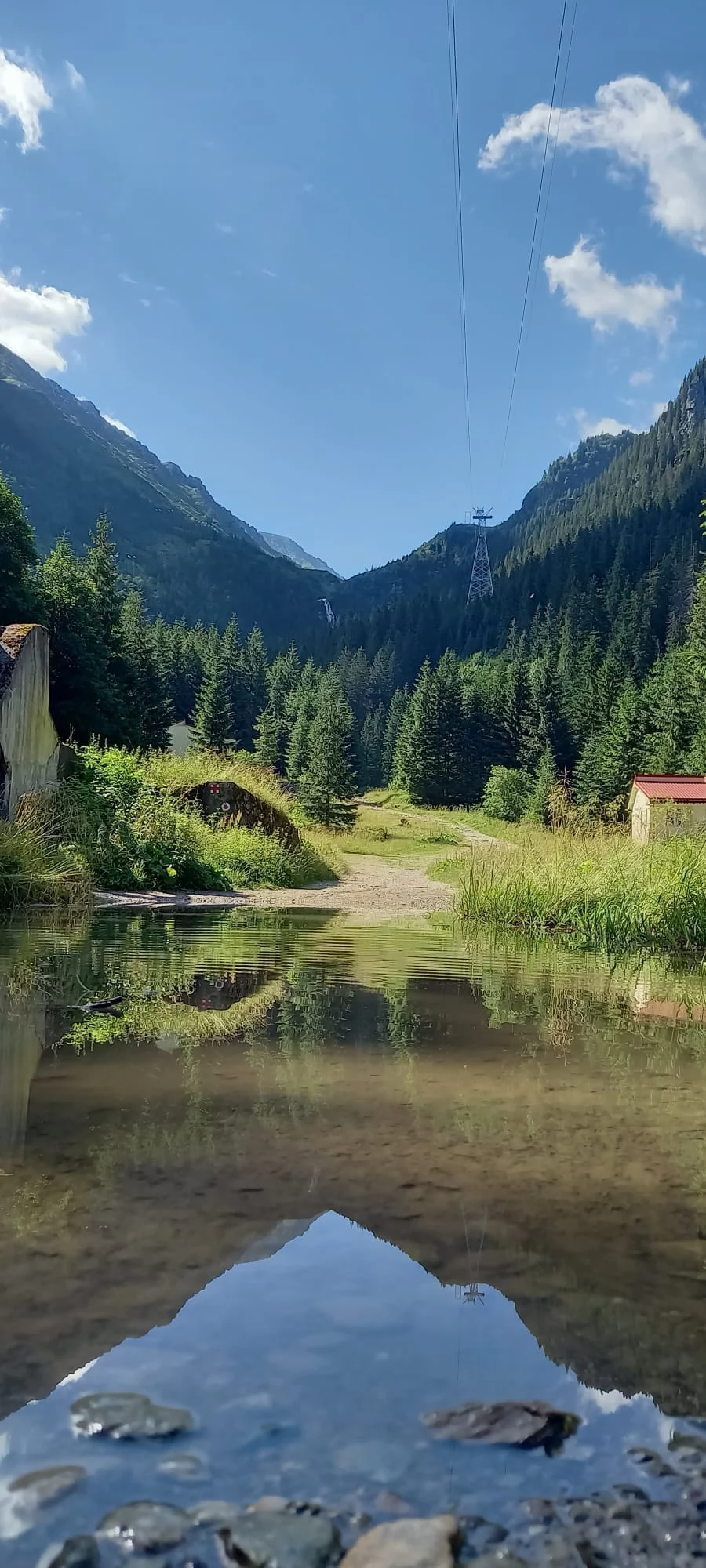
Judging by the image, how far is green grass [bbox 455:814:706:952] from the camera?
11961 millimetres

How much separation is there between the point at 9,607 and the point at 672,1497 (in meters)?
38.5

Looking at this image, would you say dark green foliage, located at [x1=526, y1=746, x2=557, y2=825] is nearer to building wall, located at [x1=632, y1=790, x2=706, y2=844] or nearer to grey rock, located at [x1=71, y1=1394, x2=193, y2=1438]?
building wall, located at [x1=632, y1=790, x2=706, y2=844]

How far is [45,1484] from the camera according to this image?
155 cm

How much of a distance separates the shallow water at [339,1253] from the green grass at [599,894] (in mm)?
6848

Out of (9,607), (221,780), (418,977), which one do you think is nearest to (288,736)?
(9,607)

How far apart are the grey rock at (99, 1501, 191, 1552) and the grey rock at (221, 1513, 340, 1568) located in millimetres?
73

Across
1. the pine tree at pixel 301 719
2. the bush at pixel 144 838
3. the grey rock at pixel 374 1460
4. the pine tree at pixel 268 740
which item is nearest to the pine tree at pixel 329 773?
the pine tree at pixel 268 740

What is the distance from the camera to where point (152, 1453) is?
1624mm

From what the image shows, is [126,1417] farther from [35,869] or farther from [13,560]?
[13,560]

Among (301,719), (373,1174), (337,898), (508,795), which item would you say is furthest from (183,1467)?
(301,719)

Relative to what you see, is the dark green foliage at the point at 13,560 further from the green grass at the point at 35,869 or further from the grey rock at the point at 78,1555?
the grey rock at the point at 78,1555

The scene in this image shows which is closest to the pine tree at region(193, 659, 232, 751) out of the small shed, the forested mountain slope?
the small shed

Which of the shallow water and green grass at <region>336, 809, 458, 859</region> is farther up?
the shallow water

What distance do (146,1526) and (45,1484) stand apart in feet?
0.68
